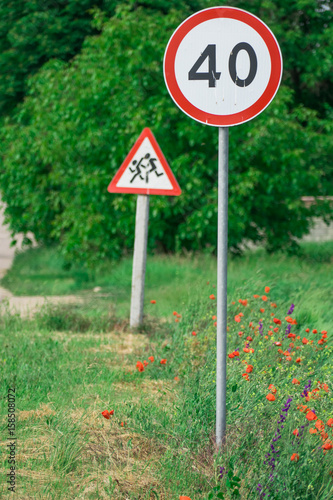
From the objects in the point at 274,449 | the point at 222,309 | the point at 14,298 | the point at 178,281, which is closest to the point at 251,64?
the point at 222,309

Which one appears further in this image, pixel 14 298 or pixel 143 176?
pixel 14 298

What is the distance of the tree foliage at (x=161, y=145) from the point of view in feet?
35.9

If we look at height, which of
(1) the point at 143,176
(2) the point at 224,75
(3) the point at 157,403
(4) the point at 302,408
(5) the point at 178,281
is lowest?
(3) the point at 157,403

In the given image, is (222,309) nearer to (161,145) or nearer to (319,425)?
(319,425)

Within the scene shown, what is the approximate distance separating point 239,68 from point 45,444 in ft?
7.24

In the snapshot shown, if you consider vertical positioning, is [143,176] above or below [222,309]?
above

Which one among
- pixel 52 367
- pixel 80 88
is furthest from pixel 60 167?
pixel 52 367

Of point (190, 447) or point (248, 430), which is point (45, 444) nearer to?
point (190, 447)

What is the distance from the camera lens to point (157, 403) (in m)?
4.50

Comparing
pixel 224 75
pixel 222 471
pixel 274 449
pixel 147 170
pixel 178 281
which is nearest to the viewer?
pixel 222 471

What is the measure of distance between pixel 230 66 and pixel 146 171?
140 inches

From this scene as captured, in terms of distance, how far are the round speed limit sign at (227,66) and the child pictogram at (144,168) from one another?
11.1ft

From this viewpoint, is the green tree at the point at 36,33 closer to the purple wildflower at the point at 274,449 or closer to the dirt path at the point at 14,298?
the dirt path at the point at 14,298

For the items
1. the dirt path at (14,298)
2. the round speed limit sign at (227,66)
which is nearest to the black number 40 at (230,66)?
the round speed limit sign at (227,66)
